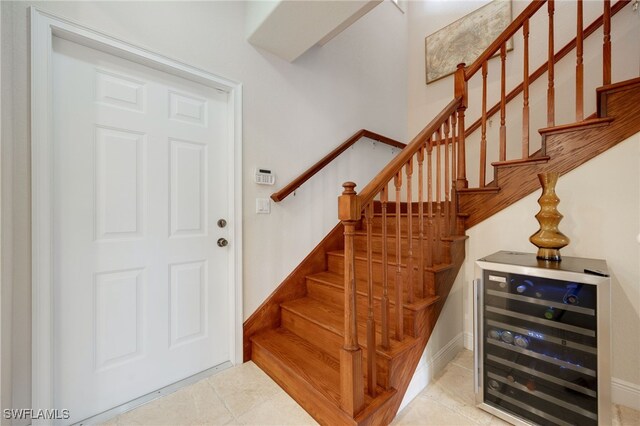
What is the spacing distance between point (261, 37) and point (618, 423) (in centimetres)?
295

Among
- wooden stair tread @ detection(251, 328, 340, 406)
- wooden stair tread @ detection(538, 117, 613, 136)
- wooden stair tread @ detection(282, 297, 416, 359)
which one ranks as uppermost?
wooden stair tread @ detection(538, 117, 613, 136)

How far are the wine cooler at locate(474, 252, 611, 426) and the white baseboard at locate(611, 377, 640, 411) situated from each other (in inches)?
A: 21.1

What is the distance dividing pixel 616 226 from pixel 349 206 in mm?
1477

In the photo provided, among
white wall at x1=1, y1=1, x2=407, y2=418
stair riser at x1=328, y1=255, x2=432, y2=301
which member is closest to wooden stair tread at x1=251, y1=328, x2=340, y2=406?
white wall at x1=1, y1=1, x2=407, y2=418

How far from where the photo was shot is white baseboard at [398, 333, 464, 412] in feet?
4.75

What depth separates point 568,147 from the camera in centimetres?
151

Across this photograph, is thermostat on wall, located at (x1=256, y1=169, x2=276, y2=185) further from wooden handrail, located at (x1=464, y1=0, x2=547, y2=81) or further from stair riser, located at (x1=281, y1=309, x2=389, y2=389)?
wooden handrail, located at (x1=464, y1=0, x2=547, y2=81)

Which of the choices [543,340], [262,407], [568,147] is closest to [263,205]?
[262,407]

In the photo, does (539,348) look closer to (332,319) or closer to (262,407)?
(332,319)

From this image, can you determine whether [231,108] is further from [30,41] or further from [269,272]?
[269,272]

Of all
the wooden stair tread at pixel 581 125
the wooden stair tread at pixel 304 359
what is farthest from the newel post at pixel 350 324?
the wooden stair tread at pixel 581 125

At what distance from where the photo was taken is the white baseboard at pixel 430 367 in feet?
4.75

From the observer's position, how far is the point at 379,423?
1218mm

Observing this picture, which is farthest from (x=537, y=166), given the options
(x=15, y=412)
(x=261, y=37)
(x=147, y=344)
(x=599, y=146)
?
(x=15, y=412)
